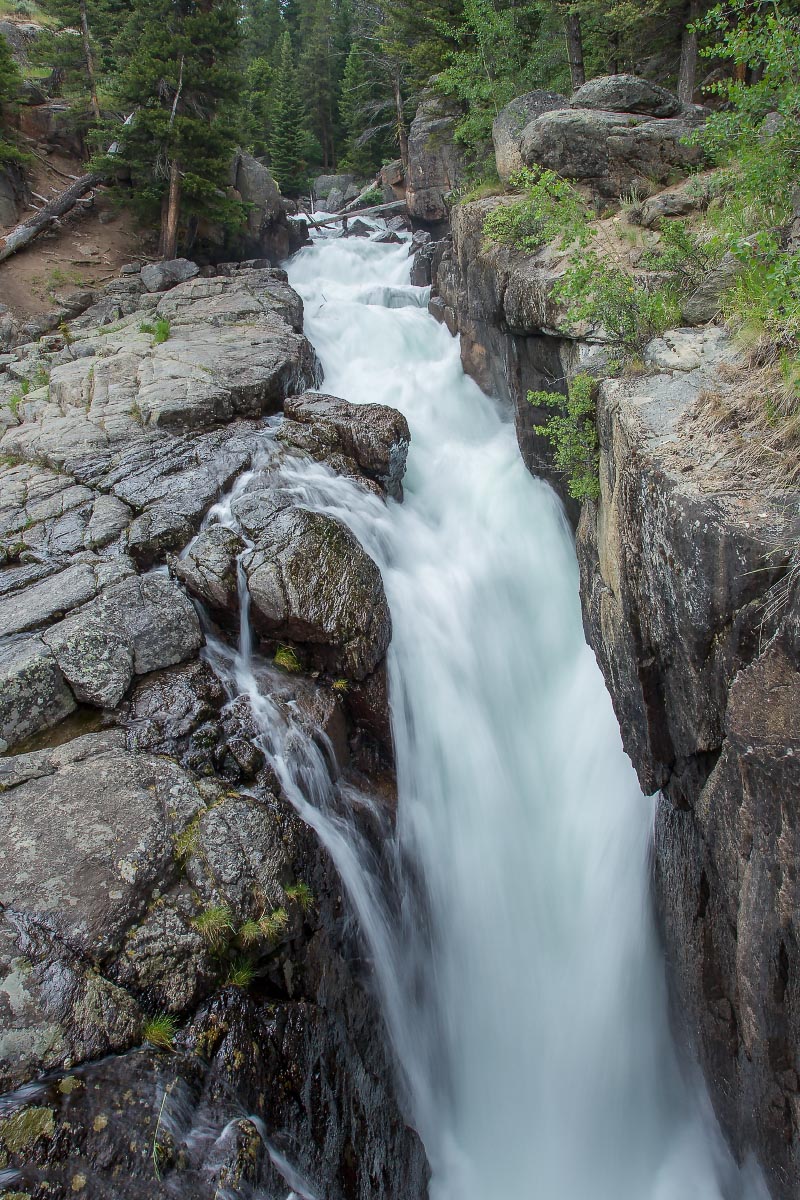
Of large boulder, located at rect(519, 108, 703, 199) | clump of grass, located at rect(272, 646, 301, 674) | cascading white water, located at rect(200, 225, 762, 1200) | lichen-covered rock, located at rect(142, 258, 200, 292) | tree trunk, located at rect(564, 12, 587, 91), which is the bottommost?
cascading white water, located at rect(200, 225, 762, 1200)

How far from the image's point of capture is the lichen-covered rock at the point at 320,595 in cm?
676

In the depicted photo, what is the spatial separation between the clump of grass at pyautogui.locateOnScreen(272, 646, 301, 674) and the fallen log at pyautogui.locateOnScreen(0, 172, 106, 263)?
17054mm

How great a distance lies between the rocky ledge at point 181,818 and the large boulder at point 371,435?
0.19 ft

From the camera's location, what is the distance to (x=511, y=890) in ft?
22.8

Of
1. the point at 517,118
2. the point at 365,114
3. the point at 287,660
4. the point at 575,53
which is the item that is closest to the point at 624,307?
the point at 287,660

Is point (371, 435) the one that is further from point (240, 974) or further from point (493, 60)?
point (493, 60)

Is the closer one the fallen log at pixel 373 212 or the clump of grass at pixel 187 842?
the clump of grass at pixel 187 842

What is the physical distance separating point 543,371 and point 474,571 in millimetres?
3311

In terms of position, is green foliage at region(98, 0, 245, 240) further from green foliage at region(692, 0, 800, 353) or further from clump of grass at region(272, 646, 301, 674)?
clump of grass at region(272, 646, 301, 674)

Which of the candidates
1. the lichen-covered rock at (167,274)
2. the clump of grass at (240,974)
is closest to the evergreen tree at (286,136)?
the lichen-covered rock at (167,274)

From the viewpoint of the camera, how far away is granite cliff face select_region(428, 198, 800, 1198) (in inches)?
142

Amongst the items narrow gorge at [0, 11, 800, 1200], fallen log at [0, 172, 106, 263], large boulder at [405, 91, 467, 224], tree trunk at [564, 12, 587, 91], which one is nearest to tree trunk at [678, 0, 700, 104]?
tree trunk at [564, 12, 587, 91]

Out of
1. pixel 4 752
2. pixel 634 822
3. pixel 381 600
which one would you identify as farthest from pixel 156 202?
pixel 634 822

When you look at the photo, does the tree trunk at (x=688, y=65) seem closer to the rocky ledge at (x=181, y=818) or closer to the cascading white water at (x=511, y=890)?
the rocky ledge at (x=181, y=818)
